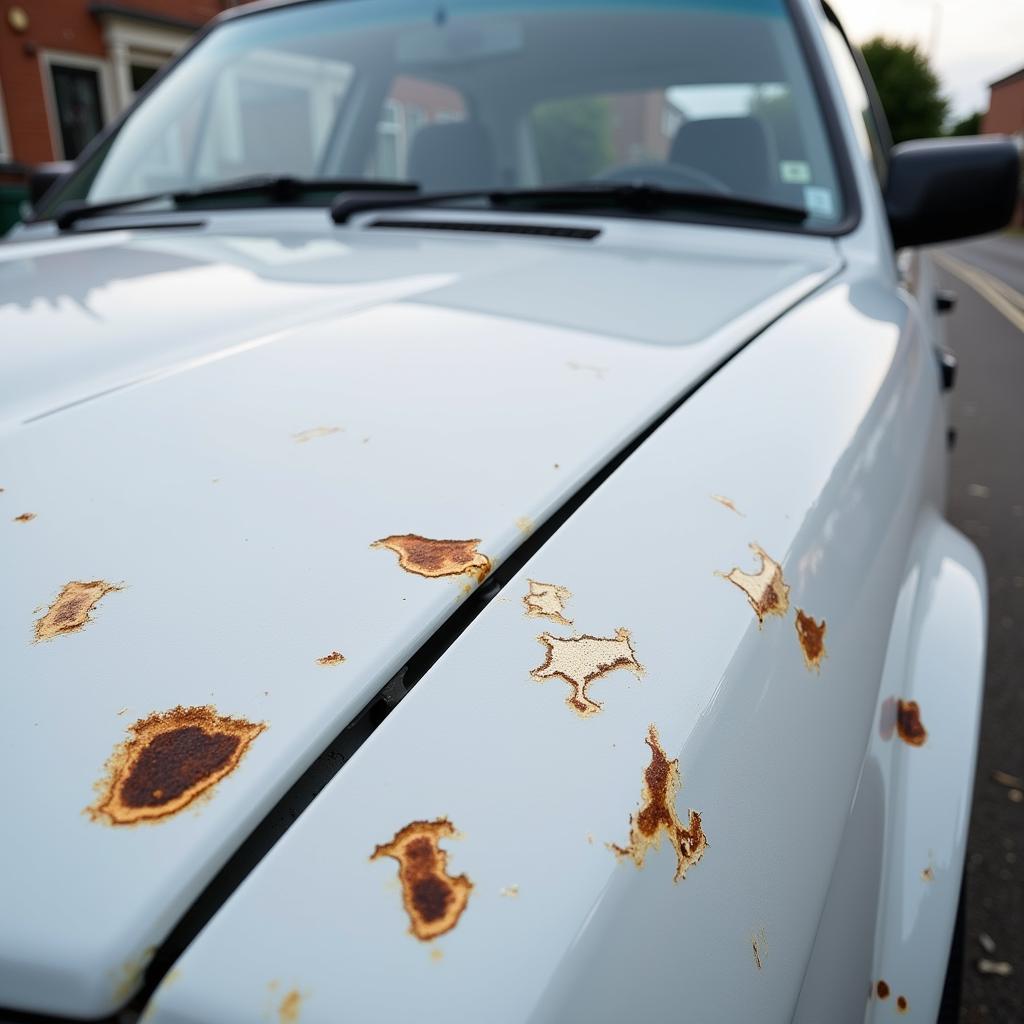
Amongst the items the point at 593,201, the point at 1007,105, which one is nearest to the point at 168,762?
the point at 593,201

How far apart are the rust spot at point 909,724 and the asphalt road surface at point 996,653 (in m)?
0.91

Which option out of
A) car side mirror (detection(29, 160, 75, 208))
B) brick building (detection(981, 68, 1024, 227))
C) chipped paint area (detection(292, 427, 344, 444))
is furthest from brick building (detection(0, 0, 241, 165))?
brick building (detection(981, 68, 1024, 227))

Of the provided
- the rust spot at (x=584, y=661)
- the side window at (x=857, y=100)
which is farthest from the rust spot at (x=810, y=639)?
the side window at (x=857, y=100)

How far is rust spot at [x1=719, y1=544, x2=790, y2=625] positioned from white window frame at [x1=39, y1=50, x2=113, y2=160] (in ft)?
50.2

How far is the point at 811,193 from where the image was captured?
1.64 meters

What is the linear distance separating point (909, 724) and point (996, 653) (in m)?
2.25

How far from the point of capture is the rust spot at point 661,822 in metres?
0.45

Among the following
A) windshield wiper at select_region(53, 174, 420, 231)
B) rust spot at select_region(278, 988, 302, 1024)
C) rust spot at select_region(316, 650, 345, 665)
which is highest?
windshield wiper at select_region(53, 174, 420, 231)

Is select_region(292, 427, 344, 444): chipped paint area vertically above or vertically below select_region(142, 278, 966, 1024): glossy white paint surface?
above

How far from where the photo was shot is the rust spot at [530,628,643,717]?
509 millimetres

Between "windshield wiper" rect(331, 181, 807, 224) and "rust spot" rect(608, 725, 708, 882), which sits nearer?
"rust spot" rect(608, 725, 708, 882)

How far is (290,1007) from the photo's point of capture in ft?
1.15

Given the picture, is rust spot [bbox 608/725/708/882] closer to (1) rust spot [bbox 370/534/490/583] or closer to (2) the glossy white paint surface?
(2) the glossy white paint surface

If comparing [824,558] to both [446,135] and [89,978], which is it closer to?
[89,978]
